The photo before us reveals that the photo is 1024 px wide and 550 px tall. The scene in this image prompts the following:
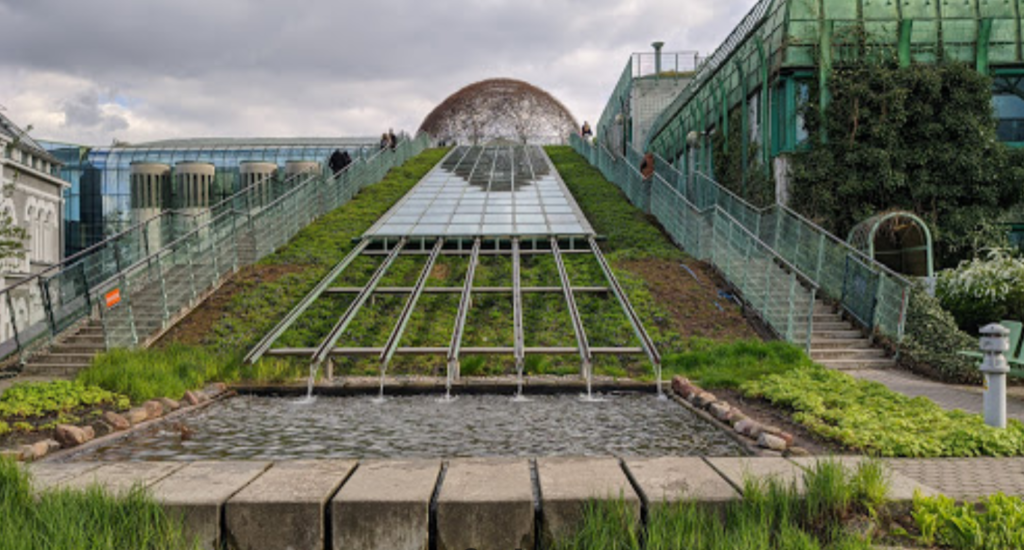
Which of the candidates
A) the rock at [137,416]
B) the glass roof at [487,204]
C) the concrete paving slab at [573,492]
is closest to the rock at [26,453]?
the rock at [137,416]

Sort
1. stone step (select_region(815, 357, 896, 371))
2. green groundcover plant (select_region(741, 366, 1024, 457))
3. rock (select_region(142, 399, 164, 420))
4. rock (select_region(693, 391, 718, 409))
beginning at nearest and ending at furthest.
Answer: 1. green groundcover plant (select_region(741, 366, 1024, 457))
2. rock (select_region(142, 399, 164, 420))
3. rock (select_region(693, 391, 718, 409))
4. stone step (select_region(815, 357, 896, 371))

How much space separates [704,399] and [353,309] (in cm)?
696

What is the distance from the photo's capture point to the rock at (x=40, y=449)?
5906 millimetres

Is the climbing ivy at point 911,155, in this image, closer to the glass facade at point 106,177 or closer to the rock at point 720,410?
the rock at point 720,410

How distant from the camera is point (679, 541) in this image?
3.33 meters

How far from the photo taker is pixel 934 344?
11.8 metres

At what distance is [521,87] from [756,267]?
182 ft

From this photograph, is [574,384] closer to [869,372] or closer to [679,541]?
[869,372]

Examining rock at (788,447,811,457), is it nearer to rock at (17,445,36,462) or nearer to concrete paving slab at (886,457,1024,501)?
concrete paving slab at (886,457,1024,501)

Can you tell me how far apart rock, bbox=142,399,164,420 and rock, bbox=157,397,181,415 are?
0.13 metres

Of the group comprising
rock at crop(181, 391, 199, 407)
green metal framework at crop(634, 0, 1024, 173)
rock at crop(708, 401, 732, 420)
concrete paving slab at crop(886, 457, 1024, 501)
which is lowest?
rock at crop(181, 391, 199, 407)

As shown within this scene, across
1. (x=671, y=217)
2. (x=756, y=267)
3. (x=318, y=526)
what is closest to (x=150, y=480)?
(x=318, y=526)

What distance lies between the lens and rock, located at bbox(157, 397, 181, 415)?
814 centimetres

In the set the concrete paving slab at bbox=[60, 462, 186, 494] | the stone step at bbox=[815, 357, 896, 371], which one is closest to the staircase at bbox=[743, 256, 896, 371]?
the stone step at bbox=[815, 357, 896, 371]
